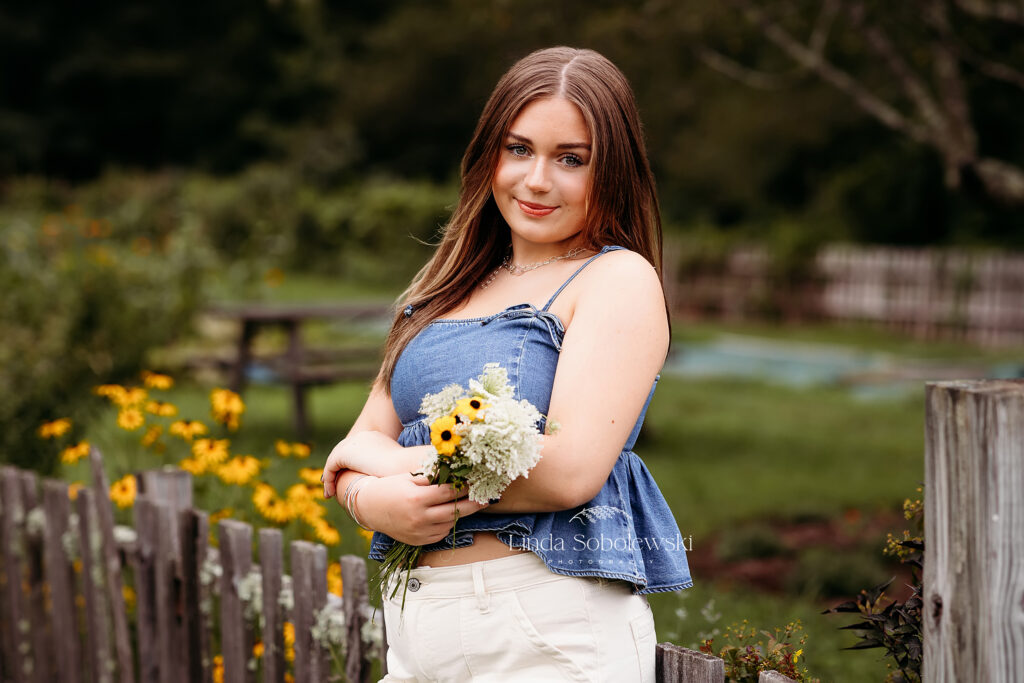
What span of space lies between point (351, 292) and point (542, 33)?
14433mm

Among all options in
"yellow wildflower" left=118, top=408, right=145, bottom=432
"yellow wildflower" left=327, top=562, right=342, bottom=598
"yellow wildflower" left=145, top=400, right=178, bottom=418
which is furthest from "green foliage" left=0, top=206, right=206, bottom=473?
"yellow wildflower" left=327, top=562, right=342, bottom=598

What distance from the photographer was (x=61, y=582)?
351cm

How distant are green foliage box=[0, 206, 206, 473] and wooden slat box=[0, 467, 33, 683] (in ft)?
1.72

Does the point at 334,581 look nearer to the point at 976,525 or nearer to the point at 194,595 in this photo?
the point at 194,595

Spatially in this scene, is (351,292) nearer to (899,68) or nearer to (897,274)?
(897,274)

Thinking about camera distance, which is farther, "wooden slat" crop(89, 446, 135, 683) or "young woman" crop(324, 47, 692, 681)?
"wooden slat" crop(89, 446, 135, 683)

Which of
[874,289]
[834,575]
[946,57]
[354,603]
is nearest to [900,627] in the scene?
[354,603]

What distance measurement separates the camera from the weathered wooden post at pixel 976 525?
1.39m

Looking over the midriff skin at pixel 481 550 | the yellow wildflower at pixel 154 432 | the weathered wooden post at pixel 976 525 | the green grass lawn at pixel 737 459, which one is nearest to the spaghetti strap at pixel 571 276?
the midriff skin at pixel 481 550

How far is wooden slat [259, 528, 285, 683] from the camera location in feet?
8.90

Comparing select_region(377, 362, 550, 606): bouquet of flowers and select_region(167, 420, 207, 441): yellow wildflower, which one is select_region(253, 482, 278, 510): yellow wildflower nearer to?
select_region(167, 420, 207, 441): yellow wildflower

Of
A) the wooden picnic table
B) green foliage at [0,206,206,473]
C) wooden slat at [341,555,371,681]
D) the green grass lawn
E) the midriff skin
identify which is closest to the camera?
the midriff skin

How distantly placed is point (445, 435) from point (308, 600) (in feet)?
4.15

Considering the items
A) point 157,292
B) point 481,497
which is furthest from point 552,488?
point 157,292
